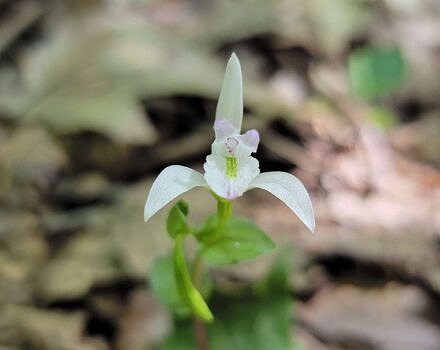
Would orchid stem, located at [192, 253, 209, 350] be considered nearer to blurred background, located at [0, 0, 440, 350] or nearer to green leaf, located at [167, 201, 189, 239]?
blurred background, located at [0, 0, 440, 350]

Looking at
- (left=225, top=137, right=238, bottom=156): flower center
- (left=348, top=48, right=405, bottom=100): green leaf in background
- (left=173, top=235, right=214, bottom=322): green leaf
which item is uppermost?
(left=348, top=48, right=405, bottom=100): green leaf in background

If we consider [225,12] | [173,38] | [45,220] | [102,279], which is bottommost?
[102,279]

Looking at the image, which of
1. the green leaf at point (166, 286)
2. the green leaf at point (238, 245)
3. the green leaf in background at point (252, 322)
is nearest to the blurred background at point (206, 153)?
the green leaf in background at point (252, 322)

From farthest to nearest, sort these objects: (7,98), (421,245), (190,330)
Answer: (7,98)
(421,245)
(190,330)

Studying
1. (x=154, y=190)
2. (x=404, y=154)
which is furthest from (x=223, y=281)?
(x=404, y=154)

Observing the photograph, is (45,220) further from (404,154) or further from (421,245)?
(404,154)

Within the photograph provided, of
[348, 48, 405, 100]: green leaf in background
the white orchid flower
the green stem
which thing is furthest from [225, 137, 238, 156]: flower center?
[348, 48, 405, 100]: green leaf in background
